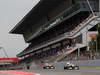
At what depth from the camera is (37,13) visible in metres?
115

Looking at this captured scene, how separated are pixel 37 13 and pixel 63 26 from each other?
16.3 metres

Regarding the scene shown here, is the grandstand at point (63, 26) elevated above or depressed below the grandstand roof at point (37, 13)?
below

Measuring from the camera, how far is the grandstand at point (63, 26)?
82375mm

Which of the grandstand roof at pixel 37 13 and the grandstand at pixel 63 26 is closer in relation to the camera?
the grandstand at pixel 63 26

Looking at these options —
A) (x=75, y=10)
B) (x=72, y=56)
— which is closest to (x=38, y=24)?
(x=75, y=10)

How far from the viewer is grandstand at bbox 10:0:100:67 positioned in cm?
8238

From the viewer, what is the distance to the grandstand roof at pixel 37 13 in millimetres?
104963

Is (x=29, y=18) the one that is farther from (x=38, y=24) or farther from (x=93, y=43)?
(x=93, y=43)

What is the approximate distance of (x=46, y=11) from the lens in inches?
4523

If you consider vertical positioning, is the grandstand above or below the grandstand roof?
below

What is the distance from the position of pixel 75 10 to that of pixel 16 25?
44687 millimetres

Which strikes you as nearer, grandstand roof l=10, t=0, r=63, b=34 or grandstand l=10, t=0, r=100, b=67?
grandstand l=10, t=0, r=100, b=67

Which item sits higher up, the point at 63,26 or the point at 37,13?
the point at 37,13

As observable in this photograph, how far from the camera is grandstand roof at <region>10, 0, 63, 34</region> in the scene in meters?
105
